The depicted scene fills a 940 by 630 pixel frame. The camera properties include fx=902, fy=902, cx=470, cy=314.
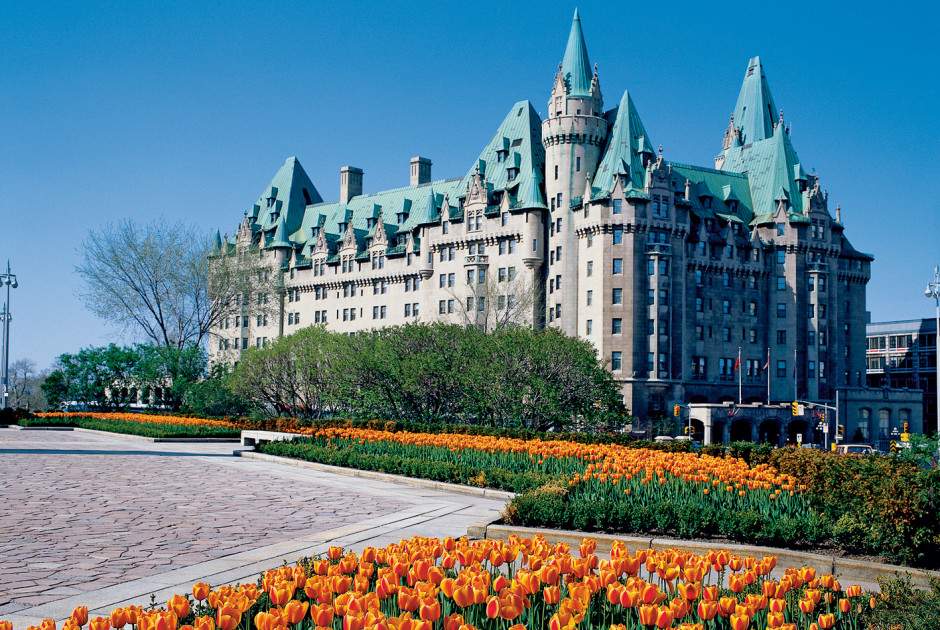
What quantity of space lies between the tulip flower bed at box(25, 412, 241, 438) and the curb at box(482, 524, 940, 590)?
2930 cm

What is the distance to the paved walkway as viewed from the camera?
32.6ft

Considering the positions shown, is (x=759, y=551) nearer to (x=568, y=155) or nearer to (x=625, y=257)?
(x=625, y=257)

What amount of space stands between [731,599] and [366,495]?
1363 cm

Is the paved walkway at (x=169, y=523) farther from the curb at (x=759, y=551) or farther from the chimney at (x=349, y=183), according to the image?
the chimney at (x=349, y=183)

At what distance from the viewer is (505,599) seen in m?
5.66

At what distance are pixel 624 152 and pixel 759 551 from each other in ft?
223

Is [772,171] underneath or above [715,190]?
above

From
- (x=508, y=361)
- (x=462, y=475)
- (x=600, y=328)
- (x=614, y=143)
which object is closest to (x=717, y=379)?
(x=600, y=328)

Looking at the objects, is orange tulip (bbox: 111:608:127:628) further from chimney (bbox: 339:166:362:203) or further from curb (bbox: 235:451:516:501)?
chimney (bbox: 339:166:362:203)

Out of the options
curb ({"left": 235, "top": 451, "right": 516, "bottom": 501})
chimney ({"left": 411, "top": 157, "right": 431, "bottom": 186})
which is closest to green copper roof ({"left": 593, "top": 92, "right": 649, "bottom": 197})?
chimney ({"left": 411, "top": 157, "right": 431, "bottom": 186})

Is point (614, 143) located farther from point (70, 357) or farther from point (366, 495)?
point (366, 495)

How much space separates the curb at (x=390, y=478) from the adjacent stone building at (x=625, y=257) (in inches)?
1626

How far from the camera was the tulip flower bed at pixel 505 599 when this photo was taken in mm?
5410

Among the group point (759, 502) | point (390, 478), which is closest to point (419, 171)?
point (390, 478)
